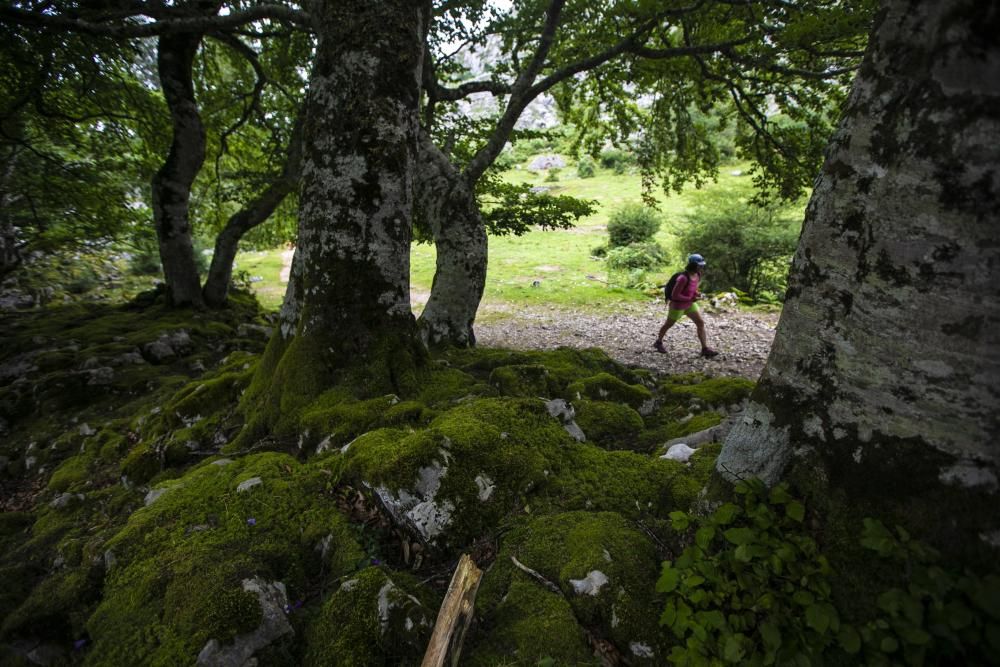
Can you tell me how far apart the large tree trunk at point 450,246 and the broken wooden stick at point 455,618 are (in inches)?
166

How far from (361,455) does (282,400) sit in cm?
127

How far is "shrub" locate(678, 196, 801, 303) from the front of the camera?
13.3 metres

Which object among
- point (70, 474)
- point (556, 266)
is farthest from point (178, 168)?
point (556, 266)

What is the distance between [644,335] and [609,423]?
7.78 meters

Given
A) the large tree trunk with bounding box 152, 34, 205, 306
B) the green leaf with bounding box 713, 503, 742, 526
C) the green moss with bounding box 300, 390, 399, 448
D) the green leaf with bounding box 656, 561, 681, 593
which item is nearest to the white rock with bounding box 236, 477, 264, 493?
the green moss with bounding box 300, 390, 399, 448

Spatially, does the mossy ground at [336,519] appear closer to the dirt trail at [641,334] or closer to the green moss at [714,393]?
the green moss at [714,393]

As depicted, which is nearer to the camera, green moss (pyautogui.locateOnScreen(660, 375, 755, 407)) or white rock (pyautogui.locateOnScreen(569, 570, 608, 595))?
white rock (pyautogui.locateOnScreen(569, 570, 608, 595))

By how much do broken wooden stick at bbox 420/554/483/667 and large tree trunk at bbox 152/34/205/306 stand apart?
28.7ft

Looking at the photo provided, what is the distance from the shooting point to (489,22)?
22.7ft

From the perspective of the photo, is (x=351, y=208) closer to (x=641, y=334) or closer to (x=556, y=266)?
(x=641, y=334)

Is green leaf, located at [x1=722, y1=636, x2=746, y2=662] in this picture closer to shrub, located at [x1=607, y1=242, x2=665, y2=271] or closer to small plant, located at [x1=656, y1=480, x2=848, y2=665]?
small plant, located at [x1=656, y1=480, x2=848, y2=665]

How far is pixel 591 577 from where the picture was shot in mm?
1762

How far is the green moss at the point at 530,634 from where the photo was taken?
5.11 feet

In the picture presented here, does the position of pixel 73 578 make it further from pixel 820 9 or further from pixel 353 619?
pixel 820 9
